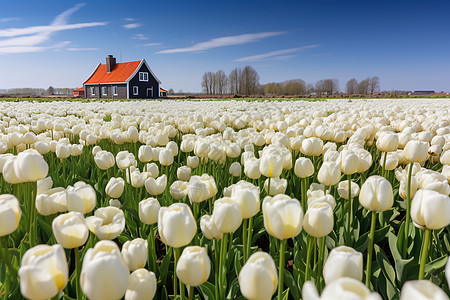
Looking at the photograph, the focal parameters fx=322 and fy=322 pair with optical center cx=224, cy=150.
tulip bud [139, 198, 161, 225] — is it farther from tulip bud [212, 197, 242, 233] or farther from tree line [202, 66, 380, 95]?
tree line [202, 66, 380, 95]

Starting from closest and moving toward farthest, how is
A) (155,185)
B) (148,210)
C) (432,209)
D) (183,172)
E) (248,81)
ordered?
(432,209), (148,210), (155,185), (183,172), (248,81)

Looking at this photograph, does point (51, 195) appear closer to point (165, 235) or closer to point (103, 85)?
point (165, 235)

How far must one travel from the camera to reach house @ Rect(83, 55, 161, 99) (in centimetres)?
4578

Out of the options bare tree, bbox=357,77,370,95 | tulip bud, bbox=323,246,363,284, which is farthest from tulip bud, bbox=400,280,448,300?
bare tree, bbox=357,77,370,95

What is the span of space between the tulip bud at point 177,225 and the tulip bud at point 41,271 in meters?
0.33

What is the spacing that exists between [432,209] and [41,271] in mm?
1293

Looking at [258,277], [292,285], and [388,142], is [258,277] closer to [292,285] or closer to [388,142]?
[292,285]

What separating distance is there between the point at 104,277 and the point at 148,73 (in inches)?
1955

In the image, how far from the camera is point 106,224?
1.42 meters

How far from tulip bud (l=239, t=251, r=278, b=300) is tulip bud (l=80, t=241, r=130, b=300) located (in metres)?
0.34

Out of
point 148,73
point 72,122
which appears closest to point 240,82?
point 148,73

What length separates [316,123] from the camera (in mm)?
4246

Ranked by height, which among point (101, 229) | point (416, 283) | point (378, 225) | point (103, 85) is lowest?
point (378, 225)

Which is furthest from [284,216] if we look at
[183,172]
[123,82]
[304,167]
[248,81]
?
[248,81]
